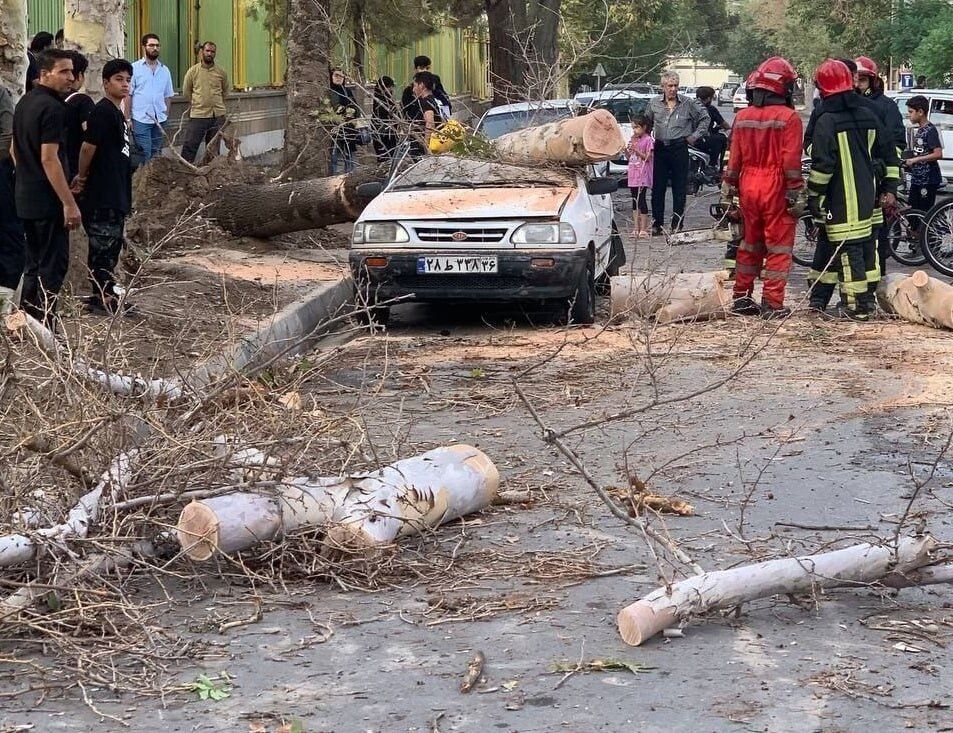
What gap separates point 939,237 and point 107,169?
24.5 feet

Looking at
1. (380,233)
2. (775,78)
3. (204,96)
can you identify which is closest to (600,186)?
(775,78)

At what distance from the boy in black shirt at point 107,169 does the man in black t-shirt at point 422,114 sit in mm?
3060

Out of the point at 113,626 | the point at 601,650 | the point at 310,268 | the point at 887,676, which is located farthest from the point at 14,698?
the point at 310,268

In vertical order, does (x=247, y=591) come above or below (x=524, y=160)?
below

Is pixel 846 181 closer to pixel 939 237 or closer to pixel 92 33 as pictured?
pixel 939 237

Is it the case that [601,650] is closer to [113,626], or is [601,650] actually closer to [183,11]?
[113,626]

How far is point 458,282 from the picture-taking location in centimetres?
1066

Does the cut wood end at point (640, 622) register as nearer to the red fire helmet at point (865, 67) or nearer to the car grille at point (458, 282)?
the car grille at point (458, 282)

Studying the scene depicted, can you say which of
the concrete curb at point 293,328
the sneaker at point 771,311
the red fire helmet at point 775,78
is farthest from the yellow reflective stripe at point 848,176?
the concrete curb at point 293,328

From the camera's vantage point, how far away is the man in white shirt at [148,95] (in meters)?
17.2

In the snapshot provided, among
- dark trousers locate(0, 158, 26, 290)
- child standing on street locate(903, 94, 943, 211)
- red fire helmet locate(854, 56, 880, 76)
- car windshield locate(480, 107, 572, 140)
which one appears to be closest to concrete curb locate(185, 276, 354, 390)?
dark trousers locate(0, 158, 26, 290)

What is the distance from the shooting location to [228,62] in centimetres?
2920

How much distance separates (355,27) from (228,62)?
7.88ft

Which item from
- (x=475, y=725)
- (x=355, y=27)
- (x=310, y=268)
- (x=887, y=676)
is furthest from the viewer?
(x=355, y=27)
